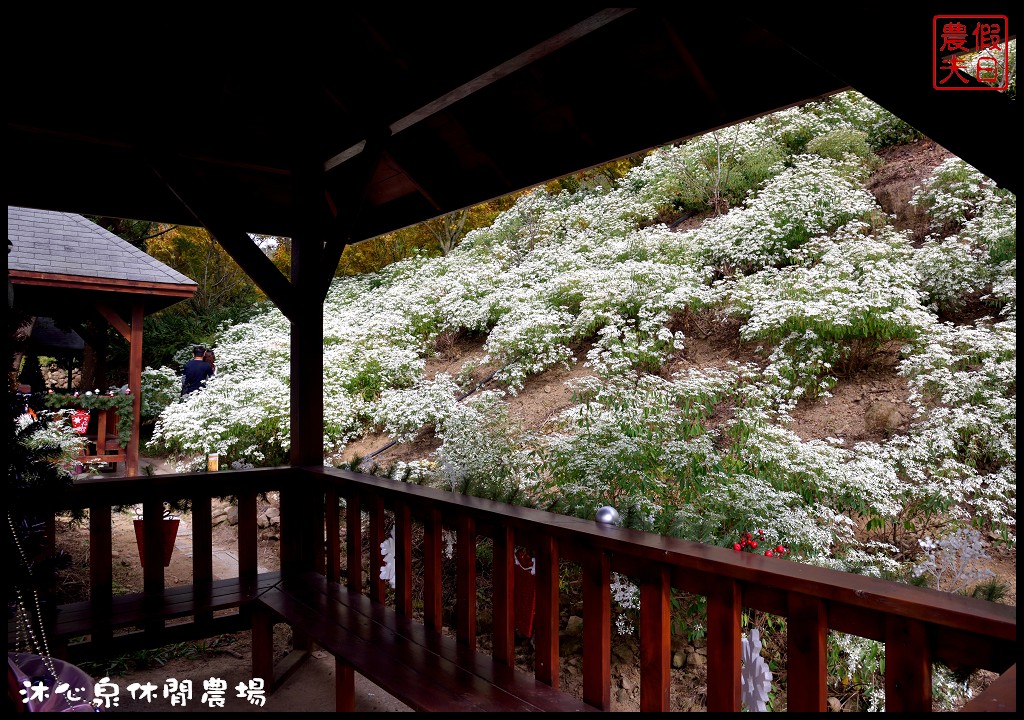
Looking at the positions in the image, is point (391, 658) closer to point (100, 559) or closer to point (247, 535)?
point (247, 535)

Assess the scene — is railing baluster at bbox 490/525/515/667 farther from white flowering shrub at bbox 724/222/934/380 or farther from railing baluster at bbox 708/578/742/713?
white flowering shrub at bbox 724/222/934/380

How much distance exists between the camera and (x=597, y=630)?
1.79m

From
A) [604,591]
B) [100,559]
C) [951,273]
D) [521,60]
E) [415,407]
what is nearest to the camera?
[604,591]

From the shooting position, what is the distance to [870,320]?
5203 millimetres

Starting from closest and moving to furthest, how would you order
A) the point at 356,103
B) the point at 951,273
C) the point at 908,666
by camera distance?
1. the point at 908,666
2. the point at 356,103
3. the point at 951,273

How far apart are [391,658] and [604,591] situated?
84 centimetres

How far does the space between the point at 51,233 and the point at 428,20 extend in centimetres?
788

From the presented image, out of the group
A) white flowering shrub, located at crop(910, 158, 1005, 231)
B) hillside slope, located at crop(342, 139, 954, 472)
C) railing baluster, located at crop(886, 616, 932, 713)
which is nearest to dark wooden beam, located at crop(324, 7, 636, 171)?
railing baluster, located at crop(886, 616, 932, 713)

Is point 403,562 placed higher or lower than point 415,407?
lower

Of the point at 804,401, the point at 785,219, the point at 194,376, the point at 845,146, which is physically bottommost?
the point at 804,401

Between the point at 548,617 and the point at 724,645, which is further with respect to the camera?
the point at 548,617

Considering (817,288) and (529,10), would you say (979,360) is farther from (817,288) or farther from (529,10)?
(529,10)

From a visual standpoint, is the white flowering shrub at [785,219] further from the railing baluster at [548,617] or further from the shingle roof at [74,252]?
the shingle roof at [74,252]

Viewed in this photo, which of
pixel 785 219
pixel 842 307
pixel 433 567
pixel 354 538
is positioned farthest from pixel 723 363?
pixel 433 567
